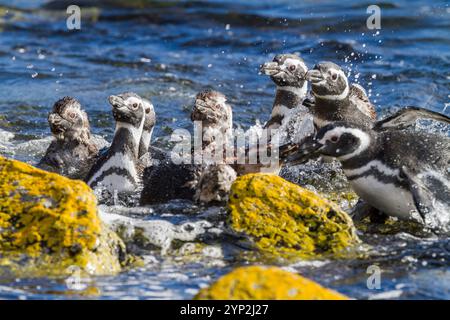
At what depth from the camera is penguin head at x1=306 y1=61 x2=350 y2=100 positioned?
8258mm

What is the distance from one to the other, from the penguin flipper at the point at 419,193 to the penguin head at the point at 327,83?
5.72ft

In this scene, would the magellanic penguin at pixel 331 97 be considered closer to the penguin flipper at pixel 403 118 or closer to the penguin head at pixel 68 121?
the penguin flipper at pixel 403 118

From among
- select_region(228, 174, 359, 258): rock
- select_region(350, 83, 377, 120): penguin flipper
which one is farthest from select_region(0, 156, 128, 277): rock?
select_region(350, 83, 377, 120): penguin flipper

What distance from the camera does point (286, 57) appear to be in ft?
30.2

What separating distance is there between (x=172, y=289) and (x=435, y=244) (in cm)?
201

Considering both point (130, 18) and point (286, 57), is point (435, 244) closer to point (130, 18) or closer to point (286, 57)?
point (286, 57)

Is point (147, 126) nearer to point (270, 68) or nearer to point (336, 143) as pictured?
point (270, 68)

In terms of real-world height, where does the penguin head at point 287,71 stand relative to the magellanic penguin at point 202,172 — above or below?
above

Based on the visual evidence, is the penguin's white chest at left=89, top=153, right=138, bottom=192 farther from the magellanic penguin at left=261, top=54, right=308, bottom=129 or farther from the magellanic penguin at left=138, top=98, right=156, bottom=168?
the magellanic penguin at left=261, top=54, right=308, bottom=129

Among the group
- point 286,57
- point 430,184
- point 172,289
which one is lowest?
point 172,289

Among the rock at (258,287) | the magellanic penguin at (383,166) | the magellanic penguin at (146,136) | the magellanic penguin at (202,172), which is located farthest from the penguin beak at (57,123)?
the rock at (258,287)

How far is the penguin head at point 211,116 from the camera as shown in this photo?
8.41m

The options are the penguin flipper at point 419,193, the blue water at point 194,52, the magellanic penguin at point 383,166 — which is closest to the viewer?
the penguin flipper at point 419,193
